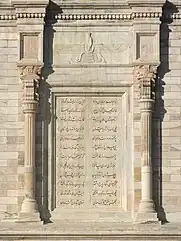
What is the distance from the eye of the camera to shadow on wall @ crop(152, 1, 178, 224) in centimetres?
1903

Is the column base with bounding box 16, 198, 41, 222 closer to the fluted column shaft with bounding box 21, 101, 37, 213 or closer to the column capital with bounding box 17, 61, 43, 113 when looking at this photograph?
the fluted column shaft with bounding box 21, 101, 37, 213

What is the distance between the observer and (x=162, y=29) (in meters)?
19.4

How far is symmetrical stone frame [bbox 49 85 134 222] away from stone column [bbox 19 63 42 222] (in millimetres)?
400

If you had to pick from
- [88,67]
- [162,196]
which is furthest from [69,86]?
[162,196]

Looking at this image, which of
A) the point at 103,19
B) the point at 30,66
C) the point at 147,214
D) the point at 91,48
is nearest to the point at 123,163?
the point at 147,214

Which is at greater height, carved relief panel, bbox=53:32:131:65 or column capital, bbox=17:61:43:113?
carved relief panel, bbox=53:32:131:65

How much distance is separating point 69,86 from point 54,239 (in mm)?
3166

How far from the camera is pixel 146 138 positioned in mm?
18969

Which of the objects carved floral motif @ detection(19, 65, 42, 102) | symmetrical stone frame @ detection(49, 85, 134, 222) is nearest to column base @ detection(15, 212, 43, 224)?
symmetrical stone frame @ detection(49, 85, 134, 222)

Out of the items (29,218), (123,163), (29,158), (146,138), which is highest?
(146,138)

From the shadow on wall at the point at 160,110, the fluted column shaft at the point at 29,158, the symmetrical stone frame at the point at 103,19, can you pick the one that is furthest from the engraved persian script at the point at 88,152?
the shadow on wall at the point at 160,110

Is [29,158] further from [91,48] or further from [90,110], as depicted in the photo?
[91,48]

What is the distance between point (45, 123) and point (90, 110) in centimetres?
97

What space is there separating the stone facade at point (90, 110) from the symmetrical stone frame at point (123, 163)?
0.02 metres
